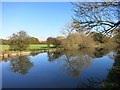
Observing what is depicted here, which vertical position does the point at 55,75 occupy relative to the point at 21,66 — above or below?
below

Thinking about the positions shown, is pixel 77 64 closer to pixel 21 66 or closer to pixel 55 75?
pixel 21 66

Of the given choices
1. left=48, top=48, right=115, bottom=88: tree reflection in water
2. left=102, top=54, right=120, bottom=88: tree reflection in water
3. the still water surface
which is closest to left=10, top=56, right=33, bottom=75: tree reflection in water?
the still water surface

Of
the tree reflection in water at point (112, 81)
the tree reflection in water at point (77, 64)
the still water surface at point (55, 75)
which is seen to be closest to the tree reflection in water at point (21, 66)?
the still water surface at point (55, 75)

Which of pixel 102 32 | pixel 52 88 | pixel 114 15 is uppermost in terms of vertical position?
pixel 114 15

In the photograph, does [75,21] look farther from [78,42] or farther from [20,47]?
[78,42]

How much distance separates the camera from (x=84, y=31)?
18.5ft

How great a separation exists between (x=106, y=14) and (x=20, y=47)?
33502mm

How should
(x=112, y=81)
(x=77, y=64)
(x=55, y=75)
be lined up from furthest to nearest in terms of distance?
(x=77, y=64)
(x=55, y=75)
(x=112, y=81)

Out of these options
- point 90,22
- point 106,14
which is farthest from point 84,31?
point 106,14

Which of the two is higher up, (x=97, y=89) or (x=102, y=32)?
(x=102, y=32)

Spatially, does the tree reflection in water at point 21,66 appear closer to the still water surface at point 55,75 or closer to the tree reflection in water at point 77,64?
the still water surface at point 55,75

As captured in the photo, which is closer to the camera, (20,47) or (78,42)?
(20,47)

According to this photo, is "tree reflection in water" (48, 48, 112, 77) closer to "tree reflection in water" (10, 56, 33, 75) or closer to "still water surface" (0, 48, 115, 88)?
"still water surface" (0, 48, 115, 88)

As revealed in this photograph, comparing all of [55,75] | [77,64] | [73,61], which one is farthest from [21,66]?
[55,75]
